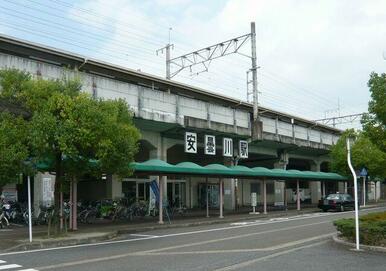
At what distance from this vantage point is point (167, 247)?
16.2m

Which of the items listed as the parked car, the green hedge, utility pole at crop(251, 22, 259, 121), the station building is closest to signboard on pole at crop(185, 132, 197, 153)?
the station building

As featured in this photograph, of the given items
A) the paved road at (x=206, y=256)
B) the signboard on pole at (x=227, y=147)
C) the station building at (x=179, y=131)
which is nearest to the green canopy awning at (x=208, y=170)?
the station building at (x=179, y=131)

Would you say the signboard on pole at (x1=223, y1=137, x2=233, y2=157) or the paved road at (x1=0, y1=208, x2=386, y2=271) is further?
the signboard on pole at (x1=223, y1=137, x2=233, y2=157)

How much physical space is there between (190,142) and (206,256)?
20.9 metres

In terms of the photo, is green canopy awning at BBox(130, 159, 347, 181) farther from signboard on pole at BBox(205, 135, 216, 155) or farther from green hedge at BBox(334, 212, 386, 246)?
green hedge at BBox(334, 212, 386, 246)

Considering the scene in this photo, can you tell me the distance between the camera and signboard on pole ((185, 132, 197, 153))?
1336 inches

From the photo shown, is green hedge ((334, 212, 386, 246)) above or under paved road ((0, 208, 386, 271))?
above

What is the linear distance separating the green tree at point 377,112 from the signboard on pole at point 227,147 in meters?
18.1

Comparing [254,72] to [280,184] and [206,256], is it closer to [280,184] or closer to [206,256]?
[280,184]

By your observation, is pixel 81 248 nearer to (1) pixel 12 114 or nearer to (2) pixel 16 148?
(2) pixel 16 148

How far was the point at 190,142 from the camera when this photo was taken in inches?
1351

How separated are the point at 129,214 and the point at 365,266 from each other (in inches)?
793

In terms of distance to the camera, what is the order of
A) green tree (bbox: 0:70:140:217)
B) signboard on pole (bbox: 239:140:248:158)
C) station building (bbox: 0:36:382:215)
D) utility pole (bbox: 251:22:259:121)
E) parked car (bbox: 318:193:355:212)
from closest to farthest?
green tree (bbox: 0:70:140:217), station building (bbox: 0:36:382:215), parked car (bbox: 318:193:355:212), utility pole (bbox: 251:22:259:121), signboard on pole (bbox: 239:140:248:158)

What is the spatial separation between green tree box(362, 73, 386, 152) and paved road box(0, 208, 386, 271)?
13.8 ft
